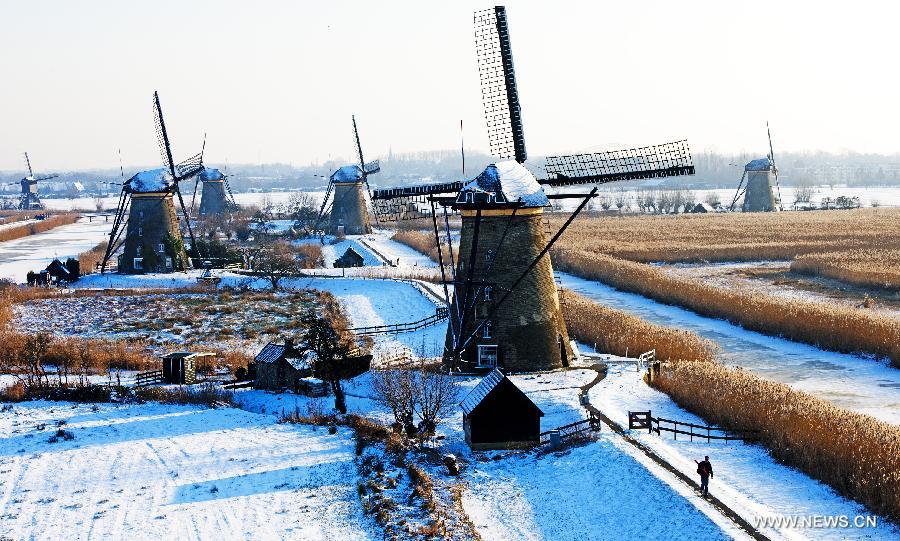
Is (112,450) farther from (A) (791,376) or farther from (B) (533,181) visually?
(A) (791,376)

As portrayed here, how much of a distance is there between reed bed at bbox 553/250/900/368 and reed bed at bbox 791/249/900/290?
6.41 meters

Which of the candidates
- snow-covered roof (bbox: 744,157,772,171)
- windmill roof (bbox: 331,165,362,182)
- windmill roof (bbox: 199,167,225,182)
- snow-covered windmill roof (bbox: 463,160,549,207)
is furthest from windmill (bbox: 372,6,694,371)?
snow-covered roof (bbox: 744,157,772,171)

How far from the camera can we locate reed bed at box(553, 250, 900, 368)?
3098 cm

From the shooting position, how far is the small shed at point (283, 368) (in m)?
26.2

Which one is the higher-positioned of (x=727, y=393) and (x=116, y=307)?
(x=116, y=307)

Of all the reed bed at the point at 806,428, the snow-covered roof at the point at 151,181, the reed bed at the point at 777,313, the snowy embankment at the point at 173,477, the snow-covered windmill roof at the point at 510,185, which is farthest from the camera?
the snow-covered roof at the point at 151,181

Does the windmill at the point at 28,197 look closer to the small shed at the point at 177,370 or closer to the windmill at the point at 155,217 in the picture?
the windmill at the point at 155,217

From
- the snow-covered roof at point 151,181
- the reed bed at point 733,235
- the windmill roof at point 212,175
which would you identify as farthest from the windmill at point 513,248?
the windmill roof at point 212,175

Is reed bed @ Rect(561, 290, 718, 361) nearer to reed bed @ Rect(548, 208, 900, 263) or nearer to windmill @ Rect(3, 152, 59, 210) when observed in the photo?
reed bed @ Rect(548, 208, 900, 263)

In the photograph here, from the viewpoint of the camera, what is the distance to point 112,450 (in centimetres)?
2102

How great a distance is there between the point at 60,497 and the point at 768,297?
30.4 m

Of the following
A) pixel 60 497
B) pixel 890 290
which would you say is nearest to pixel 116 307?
pixel 60 497

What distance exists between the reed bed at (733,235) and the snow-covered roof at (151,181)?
90.5ft

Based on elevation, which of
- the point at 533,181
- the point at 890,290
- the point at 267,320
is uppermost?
the point at 533,181
